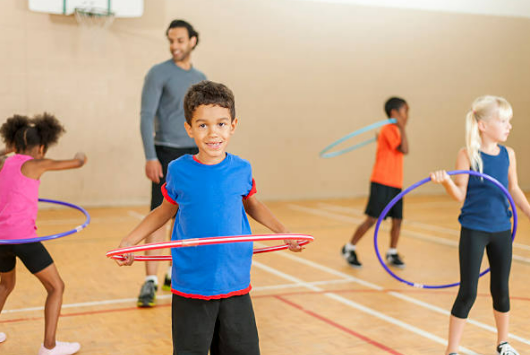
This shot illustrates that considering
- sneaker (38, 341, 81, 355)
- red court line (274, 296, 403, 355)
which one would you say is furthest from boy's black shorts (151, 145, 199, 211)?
sneaker (38, 341, 81, 355)

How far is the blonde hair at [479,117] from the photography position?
3.46 m

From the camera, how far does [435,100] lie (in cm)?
1259

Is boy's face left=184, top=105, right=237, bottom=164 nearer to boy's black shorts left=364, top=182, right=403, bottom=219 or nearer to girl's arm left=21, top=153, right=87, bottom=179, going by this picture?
girl's arm left=21, top=153, right=87, bottom=179

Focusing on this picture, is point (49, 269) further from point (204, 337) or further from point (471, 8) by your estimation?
point (471, 8)

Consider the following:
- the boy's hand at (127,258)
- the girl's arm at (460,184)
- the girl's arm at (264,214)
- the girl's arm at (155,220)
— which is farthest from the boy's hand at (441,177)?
the boy's hand at (127,258)

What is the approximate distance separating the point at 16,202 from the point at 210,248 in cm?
163

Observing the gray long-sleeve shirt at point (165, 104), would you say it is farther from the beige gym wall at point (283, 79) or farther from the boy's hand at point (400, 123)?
the beige gym wall at point (283, 79)

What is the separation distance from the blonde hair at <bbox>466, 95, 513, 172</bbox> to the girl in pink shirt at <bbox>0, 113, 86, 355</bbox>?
2.22m

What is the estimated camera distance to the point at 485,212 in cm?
339

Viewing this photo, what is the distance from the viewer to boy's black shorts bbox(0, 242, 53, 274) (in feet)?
11.2

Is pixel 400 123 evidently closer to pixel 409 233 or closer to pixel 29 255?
pixel 409 233

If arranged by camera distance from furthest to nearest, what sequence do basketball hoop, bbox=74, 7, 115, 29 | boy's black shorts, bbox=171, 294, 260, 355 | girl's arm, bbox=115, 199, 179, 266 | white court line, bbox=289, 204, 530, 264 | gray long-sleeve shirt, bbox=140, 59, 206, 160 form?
basketball hoop, bbox=74, 7, 115, 29
white court line, bbox=289, 204, 530, 264
gray long-sleeve shirt, bbox=140, 59, 206, 160
girl's arm, bbox=115, 199, 179, 266
boy's black shorts, bbox=171, 294, 260, 355

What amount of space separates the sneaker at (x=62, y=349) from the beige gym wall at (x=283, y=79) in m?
6.56

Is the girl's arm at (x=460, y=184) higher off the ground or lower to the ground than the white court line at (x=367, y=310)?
higher
